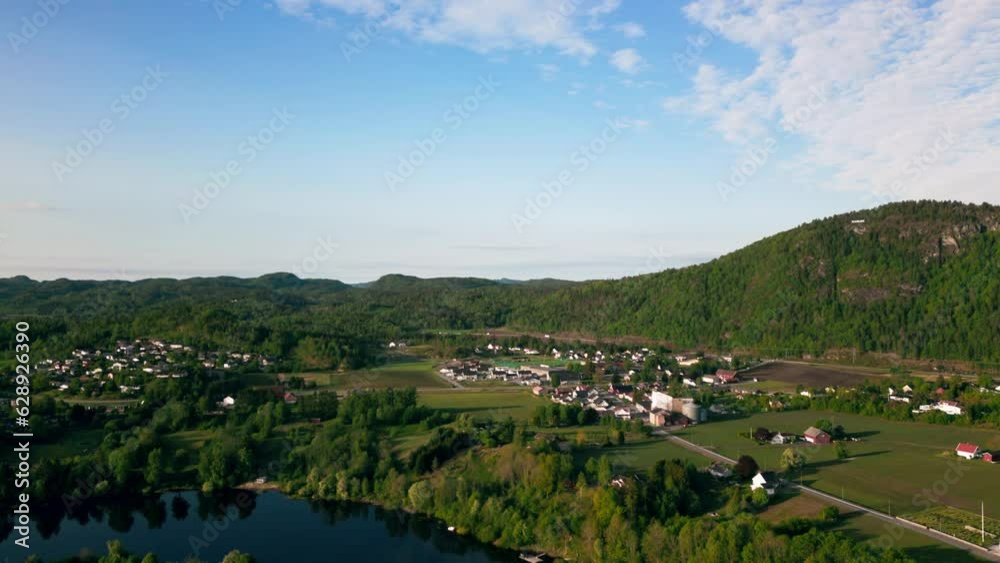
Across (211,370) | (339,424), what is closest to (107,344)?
(211,370)

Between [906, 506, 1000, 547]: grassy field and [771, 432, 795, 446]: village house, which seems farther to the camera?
[771, 432, 795, 446]: village house

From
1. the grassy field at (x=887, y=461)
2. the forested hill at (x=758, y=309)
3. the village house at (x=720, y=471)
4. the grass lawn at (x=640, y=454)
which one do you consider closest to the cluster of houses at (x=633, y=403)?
the grassy field at (x=887, y=461)

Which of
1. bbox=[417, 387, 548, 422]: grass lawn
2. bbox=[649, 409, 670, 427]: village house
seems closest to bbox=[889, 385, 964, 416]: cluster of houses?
bbox=[649, 409, 670, 427]: village house

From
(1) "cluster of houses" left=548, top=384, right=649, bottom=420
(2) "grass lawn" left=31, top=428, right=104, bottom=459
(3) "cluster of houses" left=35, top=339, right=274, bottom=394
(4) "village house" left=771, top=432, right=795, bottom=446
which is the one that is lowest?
(2) "grass lawn" left=31, top=428, right=104, bottom=459

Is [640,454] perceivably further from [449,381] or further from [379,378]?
[379,378]

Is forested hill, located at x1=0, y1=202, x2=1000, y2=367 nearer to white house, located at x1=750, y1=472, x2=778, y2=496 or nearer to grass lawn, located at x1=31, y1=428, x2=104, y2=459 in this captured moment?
grass lawn, located at x1=31, y1=428, x2=104, y2=459

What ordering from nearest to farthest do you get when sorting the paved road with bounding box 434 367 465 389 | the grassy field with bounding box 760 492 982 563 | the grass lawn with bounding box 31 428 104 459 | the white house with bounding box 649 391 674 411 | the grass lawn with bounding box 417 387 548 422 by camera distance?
the grassy field with bounding box 760 492 982 563 < the grass lawn with bounding box 31 428 104 459 < the grass lawn with bounding box 417 387 548 422 < the white house with bounding box 649 391 674 411 < the paved road with bounding box 434 367 465 389

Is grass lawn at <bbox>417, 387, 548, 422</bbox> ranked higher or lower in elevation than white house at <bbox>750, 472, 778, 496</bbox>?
higher

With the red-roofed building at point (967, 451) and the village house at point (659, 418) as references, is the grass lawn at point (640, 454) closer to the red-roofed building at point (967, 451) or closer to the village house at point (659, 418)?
the village house at point (659, 418)
